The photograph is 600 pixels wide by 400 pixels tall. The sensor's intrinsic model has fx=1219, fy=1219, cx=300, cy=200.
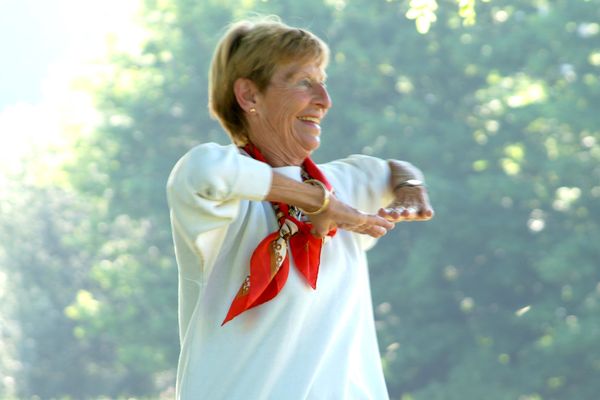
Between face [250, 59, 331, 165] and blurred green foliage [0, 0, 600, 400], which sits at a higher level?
blurred green foliage [0, 0, 600, 400]

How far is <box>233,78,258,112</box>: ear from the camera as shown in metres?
2.18

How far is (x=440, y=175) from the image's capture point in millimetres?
21203

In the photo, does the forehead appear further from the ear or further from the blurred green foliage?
the blurred green foliage

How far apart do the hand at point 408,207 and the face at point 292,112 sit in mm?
183

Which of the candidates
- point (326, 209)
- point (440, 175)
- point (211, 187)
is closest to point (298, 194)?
point (326, 209)

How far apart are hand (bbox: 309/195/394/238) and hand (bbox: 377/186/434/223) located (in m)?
0.05

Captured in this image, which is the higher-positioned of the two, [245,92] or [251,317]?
[245,92]

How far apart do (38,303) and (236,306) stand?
25512mm

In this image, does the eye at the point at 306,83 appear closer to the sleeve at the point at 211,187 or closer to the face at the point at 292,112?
the face at the point at 292,112

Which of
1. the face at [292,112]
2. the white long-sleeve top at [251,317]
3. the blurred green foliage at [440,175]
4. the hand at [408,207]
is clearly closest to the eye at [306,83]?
the face at [292,112]

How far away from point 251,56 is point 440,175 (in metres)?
19.2

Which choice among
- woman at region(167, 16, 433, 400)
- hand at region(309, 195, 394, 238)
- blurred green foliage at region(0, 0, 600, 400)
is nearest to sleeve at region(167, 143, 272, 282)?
woman at region(167, 16, 433, 400)

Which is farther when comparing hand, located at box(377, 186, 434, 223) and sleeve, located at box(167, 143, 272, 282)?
hand, located at box(377, 186, 434, 223)

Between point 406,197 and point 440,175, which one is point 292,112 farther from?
point 440,175
